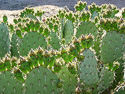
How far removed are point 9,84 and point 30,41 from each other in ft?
2.73

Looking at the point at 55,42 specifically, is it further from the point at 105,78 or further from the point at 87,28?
the point at 105,78

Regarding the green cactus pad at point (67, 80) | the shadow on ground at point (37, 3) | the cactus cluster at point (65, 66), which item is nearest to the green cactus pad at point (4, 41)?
the cactus cluster at point (65, 66)

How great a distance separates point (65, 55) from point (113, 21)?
0.61 meters

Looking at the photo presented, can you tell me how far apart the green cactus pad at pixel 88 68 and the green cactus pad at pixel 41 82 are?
293 mm

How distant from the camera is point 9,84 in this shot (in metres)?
1.83

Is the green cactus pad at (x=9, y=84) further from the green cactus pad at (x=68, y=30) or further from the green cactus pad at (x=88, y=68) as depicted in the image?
the green cactus pad at (x=68, y=30)

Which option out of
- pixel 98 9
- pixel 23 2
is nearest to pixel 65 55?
pixel 98 9

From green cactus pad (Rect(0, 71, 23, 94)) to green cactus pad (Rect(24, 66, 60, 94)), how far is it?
0.20 meters

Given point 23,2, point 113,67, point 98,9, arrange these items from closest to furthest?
point 113,67 < point 98,9 < point 23,2

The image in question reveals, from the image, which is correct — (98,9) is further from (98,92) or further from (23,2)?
(23,2)

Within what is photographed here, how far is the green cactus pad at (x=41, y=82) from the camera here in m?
1.60

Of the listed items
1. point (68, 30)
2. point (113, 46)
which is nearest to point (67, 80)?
point (113, 46)

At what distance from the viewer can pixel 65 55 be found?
1.90 metres

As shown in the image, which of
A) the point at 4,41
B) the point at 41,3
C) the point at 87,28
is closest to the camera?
the point at 87,28
